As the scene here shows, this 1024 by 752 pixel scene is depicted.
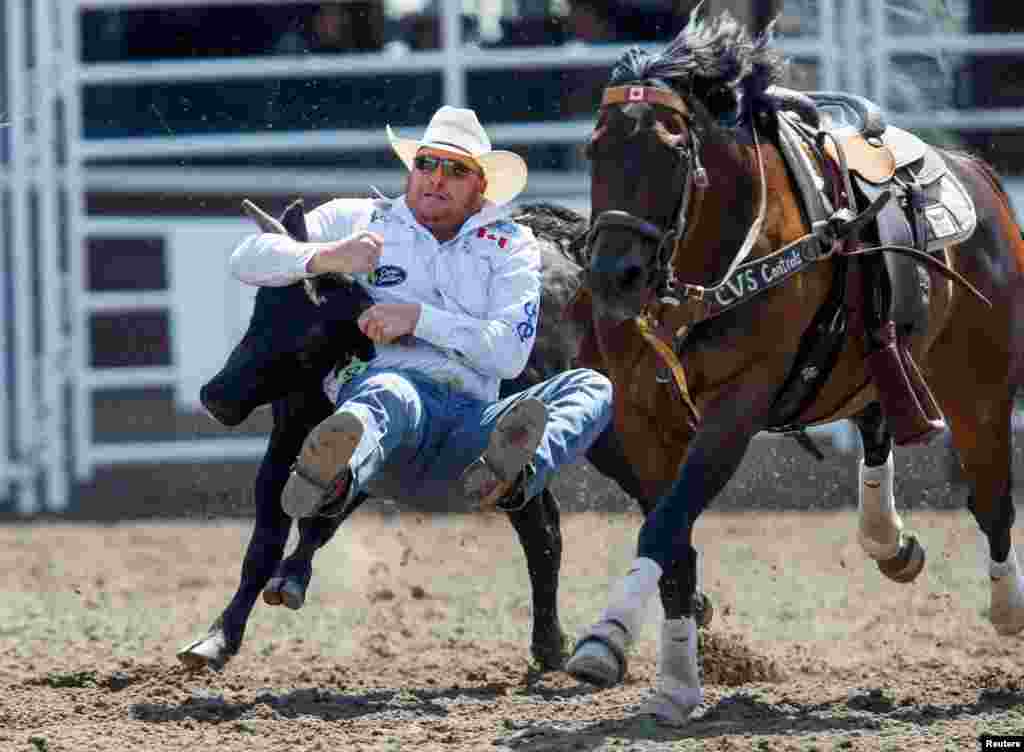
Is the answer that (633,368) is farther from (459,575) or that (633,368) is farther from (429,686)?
(459,575)

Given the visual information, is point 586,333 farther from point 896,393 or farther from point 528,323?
point 896,393

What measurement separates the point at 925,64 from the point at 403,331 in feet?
18.2

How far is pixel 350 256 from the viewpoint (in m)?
5.01

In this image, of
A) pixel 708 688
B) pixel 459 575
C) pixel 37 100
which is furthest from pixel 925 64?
pixel 708 688

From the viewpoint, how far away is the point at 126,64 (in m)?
9.91

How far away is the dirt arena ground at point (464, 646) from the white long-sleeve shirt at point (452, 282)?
92 centimetres

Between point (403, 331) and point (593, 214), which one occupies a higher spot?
point (593, 214)

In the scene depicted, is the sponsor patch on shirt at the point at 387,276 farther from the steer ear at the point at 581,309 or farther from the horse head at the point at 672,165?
the horse head at the point at 672,165

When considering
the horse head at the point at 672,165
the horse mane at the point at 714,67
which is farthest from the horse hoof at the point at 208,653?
the horse mane at the point at 714,67

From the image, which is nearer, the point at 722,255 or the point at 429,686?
the point at 722,255

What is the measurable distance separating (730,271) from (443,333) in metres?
0.82

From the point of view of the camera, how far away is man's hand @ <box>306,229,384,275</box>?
501 centimetres

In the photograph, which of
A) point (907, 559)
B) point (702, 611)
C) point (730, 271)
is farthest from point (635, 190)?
point (907, 559)

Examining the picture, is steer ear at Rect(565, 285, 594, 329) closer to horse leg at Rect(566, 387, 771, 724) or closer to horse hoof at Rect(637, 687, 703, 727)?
horse leg at Rect(566, 387, 771, 724)
